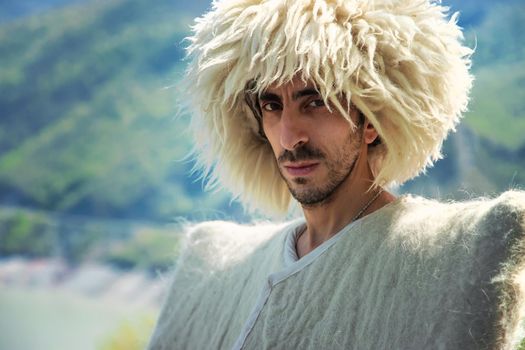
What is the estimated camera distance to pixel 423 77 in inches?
61.7

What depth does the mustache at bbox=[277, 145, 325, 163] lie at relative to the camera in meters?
1.61

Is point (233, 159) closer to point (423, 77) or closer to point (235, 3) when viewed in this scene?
point (235, 3)

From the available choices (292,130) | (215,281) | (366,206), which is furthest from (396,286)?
(215,281)

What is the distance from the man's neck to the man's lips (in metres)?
0.09

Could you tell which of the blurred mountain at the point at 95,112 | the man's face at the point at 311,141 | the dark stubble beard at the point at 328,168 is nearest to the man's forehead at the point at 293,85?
the man's face at the point at 311,141

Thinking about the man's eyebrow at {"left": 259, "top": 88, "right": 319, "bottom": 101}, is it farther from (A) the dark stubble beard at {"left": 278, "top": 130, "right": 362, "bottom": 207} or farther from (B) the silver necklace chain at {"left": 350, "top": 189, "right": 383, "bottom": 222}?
(B) the silver necklace chain at {"left": 350, "top": 189, "right": 383, "bottom": 222}

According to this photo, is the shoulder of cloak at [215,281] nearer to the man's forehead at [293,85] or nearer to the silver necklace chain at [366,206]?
the silver necklace chain at [366,206]

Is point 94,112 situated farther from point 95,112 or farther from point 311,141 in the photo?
point 311,141

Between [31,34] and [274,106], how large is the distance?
13.8 meters

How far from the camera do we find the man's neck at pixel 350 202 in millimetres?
1685

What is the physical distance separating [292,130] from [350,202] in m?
0.21

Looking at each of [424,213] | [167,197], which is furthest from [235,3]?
[167,197]

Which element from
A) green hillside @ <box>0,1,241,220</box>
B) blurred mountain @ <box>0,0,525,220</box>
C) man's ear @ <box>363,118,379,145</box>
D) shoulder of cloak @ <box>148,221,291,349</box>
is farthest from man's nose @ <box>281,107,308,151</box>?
Answer: green hillside @ <box>0,1,241,220</box>

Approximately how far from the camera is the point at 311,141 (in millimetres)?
1609
